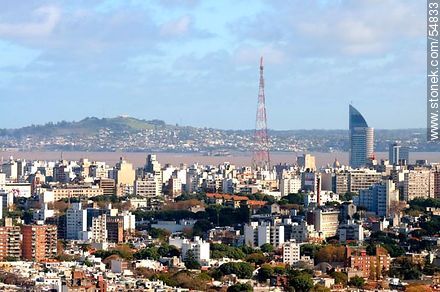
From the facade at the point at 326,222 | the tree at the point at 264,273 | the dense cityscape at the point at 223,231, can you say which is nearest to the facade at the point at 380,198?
the dense cityscape at the point at 223,231

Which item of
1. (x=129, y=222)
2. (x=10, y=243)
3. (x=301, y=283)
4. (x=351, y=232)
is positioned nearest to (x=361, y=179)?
(x=129, y=222)

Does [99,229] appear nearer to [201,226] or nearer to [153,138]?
[201,226]

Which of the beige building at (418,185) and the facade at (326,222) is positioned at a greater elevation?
the beige building at (418,185)

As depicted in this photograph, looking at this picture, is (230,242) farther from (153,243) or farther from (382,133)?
(382,133)

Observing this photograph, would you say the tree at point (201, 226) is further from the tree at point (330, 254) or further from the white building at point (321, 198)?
the tree at point (330, 254)

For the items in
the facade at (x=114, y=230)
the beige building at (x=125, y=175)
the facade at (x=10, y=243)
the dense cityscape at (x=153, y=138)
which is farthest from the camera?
the dense cityscape at (x=153, y=138)

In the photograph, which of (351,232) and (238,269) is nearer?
(238,269)

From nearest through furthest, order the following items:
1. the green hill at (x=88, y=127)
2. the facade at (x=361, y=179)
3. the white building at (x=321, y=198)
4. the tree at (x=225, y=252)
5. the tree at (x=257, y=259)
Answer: the tree at (x=257, y=259), the tree at (x=225, y=252), the white building at (x=321, y=198), the facade at (x=361, y=179), the green hill at (x=88, y=127)

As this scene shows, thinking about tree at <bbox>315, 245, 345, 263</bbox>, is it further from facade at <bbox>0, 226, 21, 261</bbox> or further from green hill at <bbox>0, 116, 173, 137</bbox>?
green hill at <bbox>0, 116, 173, 137</bbox>
